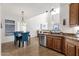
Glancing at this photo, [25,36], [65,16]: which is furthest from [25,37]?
[65,16]

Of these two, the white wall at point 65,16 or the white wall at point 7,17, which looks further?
the white wall at point 65,16

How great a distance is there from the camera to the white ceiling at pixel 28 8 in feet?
6.19

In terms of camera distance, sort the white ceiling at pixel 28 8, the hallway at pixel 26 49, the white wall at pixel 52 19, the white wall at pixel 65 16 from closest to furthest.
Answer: the white ceiling at pixel 28 8
the hallway at pixel 26 49
the white wall at pixel 52 19
the white wall at pixel 65 16

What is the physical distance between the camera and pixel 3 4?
1807mm

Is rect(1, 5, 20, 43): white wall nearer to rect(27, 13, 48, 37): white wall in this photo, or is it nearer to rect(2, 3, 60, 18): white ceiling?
rect(2, 3, 60, 18): white ceiling

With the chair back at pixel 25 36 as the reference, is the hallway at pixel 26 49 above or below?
below

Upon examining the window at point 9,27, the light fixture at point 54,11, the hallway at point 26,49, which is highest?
the light fixture at point 54,11

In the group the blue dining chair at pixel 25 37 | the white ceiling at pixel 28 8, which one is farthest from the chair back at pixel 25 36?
the white ceiling at pixel 28 8

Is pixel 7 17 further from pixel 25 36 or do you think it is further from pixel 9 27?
pixel 25 36

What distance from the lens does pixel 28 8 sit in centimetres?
203

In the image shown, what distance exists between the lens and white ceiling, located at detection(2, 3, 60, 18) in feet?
6.19

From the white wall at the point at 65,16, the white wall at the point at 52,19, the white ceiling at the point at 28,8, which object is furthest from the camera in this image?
the white wall at the point at 65,16

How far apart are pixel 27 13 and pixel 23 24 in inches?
7.7

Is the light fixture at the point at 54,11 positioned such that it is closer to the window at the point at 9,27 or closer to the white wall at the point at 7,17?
the white wall at the point at 7,17
